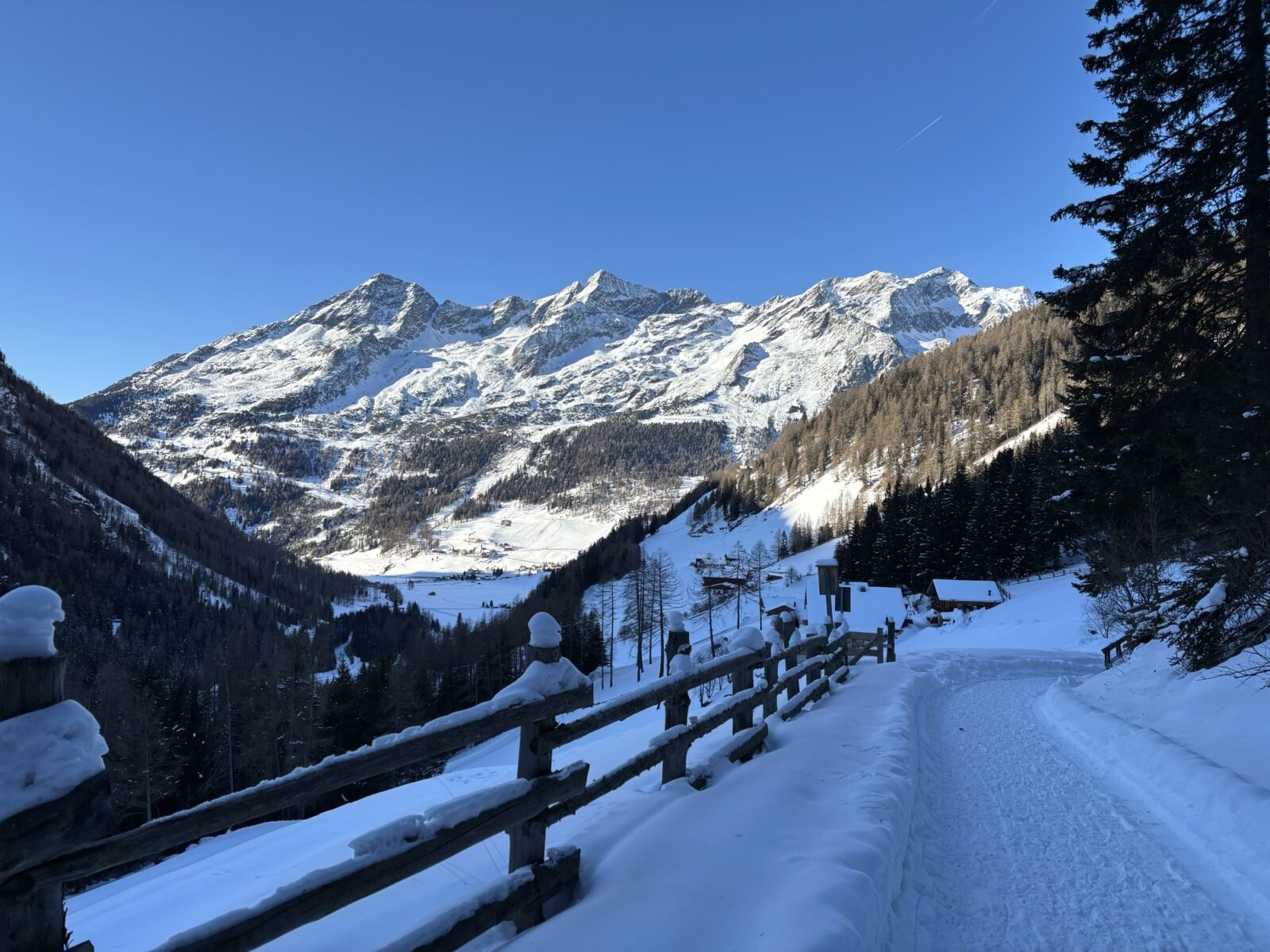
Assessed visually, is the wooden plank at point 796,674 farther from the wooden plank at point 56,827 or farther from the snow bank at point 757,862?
the wooden plank at point 56,827

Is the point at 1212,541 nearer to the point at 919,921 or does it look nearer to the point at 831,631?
the point at 831,631

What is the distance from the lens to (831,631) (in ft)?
44.1

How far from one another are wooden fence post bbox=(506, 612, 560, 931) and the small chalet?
184 feet

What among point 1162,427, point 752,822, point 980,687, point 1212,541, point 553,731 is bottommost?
point 980,687

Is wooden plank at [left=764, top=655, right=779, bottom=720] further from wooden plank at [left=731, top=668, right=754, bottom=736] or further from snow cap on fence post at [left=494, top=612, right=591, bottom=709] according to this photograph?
snow cap on fence post at [left=494, top=612, right=591, bottom=709]

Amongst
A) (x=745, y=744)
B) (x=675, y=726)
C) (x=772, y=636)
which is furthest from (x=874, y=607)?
(x=675, y=726)

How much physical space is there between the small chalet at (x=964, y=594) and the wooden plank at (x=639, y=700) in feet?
171

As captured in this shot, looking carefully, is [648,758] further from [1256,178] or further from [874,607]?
[874,607]

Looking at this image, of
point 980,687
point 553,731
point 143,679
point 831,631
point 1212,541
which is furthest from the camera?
point 143,679

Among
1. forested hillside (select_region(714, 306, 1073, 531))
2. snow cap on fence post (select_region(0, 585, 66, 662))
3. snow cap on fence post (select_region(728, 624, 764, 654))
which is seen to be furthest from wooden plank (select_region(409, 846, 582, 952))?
forested hillside (select_region(714, 306, 1073, 531))

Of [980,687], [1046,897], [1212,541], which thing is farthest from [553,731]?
[980,687]

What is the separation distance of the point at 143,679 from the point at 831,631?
2056 inches

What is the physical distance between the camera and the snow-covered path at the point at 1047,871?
13.0 ft

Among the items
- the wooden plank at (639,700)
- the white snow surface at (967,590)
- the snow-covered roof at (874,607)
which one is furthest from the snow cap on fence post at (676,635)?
the white snow surface at (967,590)
